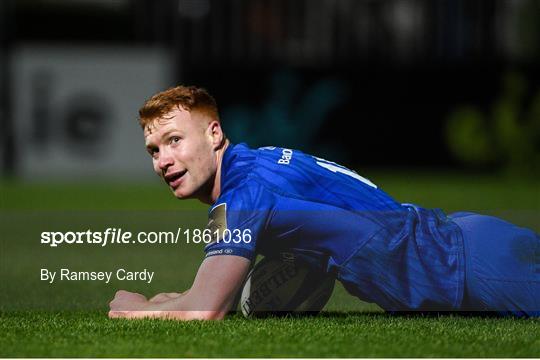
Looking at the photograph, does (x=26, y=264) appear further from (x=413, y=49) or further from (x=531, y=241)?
(x=413, y=49)

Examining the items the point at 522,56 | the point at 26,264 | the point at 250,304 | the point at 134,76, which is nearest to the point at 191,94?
the point at 250,304

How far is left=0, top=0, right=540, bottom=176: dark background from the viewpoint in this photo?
58.6 ft

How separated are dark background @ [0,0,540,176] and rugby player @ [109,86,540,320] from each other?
12.5 metres

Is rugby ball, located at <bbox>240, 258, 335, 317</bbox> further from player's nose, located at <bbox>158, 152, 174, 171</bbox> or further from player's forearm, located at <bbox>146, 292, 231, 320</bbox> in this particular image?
player's nose, located at <bbox>158, 152, 174, 171</bbox>

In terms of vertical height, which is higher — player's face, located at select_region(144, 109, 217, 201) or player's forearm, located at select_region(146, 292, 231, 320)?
player's face, located at select_region(144, 109, 217, 201)

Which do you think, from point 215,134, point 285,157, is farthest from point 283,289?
point 215,134

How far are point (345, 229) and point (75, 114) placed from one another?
41.7 feet

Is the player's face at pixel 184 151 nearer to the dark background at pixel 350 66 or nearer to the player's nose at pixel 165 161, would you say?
the player's nose at pixel 165 161

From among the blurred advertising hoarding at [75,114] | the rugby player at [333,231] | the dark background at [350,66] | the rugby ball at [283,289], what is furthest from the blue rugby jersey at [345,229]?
the dark background at [350,66]

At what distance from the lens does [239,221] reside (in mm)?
4449

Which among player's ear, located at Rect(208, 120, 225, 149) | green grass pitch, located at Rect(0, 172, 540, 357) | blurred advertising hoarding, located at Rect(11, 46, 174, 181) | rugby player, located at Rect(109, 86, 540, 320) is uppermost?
player's ear, located at Rect(208, 120, 225, 149)

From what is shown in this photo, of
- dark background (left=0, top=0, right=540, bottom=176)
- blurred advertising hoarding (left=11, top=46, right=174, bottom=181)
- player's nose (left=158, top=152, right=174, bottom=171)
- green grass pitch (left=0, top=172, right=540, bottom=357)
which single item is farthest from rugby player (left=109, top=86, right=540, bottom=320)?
dark background (left=0, top=0, right=540, bottom=176)

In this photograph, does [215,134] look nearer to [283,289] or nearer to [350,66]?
[283,289]

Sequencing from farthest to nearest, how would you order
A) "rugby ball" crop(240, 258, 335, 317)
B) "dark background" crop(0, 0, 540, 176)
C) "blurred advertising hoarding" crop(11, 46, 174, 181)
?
"dark background" crop(0, 0, 540, 176), "blurred advertising hoarding" crop(11, 46, 174, 181), "rugby ball" crop(240, 258, 335, 317)
